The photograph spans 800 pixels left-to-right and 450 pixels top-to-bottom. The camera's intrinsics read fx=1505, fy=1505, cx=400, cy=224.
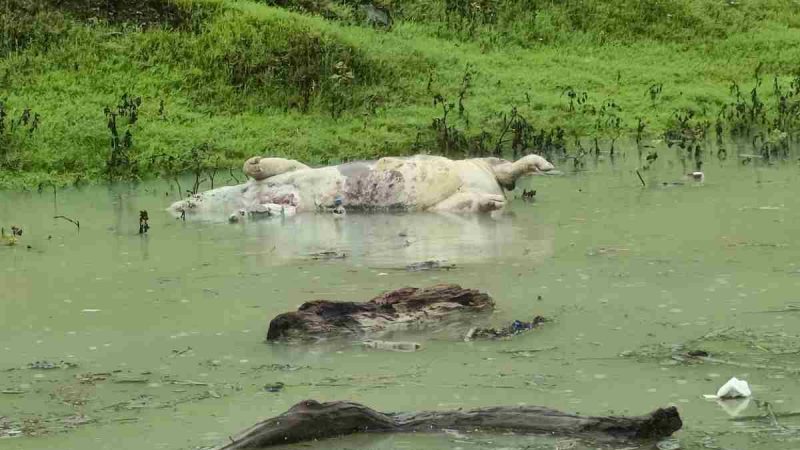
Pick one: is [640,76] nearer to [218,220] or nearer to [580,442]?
[218,220]

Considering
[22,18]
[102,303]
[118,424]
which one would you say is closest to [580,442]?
[118,424]

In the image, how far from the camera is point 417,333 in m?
7.16

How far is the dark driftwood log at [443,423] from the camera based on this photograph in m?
5.32

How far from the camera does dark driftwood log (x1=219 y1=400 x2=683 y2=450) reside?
17.5 feet

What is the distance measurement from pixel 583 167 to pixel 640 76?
3956 mm

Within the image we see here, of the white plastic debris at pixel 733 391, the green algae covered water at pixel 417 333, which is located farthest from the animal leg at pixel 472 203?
the white plastic debris at pixel 733 391

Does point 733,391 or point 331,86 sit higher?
point 331,86

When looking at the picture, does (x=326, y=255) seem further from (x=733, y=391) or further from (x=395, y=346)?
(x=733, y=391)

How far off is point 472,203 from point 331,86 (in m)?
4.47

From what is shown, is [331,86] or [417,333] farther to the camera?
[331,86]

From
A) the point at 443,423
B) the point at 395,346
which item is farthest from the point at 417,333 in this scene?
the point at 443,423

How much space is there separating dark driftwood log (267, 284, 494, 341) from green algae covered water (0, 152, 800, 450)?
0.39ft

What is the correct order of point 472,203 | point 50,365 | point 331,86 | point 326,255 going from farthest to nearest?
point 331,86 → point 472,203 → point 326,255 → point 50,365

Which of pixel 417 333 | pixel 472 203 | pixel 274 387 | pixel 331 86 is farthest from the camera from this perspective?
pixel 331 86
